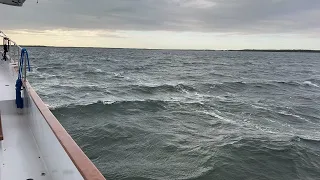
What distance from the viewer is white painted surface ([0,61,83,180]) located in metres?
2.80

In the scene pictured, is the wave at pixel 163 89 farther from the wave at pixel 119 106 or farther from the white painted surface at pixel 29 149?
the white painted surface at pixel 29 149

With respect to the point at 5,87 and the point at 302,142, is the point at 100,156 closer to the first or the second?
the point at 5,87

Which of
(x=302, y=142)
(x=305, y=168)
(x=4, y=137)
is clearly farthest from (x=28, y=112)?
(x=302, y=142)

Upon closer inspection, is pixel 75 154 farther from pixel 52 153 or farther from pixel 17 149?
pixel 17 149

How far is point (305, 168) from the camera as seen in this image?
8.12 metres

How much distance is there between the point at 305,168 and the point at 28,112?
6.90 metres

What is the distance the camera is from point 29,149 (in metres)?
3.96

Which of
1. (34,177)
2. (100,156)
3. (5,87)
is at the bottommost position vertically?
(100,156)

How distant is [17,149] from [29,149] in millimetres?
148

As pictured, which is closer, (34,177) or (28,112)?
(34,177)

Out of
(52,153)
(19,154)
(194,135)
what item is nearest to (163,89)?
(194,135)

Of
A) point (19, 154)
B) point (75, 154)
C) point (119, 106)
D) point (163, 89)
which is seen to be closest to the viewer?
point (75, 154)

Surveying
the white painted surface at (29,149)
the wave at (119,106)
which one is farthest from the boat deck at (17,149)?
the wave at (119,106)

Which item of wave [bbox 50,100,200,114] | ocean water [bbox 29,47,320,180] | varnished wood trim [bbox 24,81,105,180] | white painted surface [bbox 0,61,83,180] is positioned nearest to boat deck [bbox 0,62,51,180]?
white painted surface [bbox 0,61,83,180]
